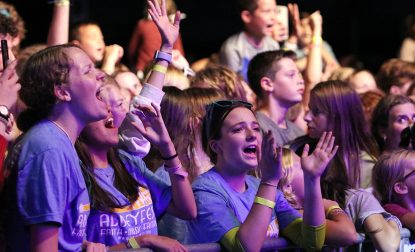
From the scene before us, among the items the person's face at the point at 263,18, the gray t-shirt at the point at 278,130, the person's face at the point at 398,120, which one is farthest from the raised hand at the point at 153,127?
the person's face at the point at 263,18

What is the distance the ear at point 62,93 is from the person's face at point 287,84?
11.2 feet

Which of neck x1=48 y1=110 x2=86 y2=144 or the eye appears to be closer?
neck x1=48 y1=110 x2=86 y2=144

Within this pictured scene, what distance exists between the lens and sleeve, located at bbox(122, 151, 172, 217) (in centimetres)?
516

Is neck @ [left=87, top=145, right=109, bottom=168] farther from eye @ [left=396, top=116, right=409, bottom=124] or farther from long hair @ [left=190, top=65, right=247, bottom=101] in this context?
eye @ [left=396, top=116, right=409, bottom=124]

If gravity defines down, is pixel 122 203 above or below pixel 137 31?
below

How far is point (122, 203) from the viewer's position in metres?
4.92

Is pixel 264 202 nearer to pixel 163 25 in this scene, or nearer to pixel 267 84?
pixel 163 25

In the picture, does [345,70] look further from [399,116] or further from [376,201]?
[376,201]

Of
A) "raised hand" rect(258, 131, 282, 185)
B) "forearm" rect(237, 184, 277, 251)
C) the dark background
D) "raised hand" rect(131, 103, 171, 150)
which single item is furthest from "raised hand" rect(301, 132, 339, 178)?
the dark background

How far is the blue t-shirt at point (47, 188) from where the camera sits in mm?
4227

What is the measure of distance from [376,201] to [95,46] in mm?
3056

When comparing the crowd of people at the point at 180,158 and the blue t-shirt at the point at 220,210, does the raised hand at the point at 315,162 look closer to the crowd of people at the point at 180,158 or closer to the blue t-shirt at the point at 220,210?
the crowd of people at the point at 180,158


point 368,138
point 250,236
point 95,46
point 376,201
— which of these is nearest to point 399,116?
point 368,138

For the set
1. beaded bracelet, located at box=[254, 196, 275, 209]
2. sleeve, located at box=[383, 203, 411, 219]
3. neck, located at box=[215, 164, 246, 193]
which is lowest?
sleeve, located at box=[383, 203, 411, 219]
